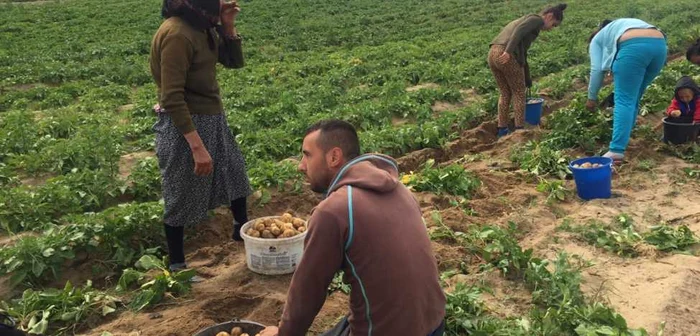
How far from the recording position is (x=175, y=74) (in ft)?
12.9

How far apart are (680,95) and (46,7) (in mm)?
25399

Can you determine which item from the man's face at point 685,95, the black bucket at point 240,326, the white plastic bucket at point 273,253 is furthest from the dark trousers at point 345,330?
the man's face at point 685,95

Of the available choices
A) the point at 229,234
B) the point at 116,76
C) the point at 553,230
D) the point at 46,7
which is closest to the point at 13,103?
the point at 116,76

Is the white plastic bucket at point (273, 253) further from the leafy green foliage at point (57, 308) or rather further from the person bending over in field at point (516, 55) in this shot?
the person bending over in field at point (516, 55)

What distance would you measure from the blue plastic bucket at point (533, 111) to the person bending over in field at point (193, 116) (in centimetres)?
518

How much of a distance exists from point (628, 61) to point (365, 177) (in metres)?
5.06

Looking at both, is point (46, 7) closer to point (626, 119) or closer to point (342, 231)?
point (626, 119)

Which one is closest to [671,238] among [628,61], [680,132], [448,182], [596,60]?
[448,182]

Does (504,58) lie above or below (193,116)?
below

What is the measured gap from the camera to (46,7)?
84.5 ft

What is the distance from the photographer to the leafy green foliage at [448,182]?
6.19 m

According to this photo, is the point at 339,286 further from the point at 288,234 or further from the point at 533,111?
the point at 533,111

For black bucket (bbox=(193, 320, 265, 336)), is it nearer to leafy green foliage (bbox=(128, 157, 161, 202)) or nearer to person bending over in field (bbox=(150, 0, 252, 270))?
person bending over in field (bbox=(150, 0, 252, 270))

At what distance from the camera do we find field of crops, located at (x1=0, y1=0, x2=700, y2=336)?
4.06 m
